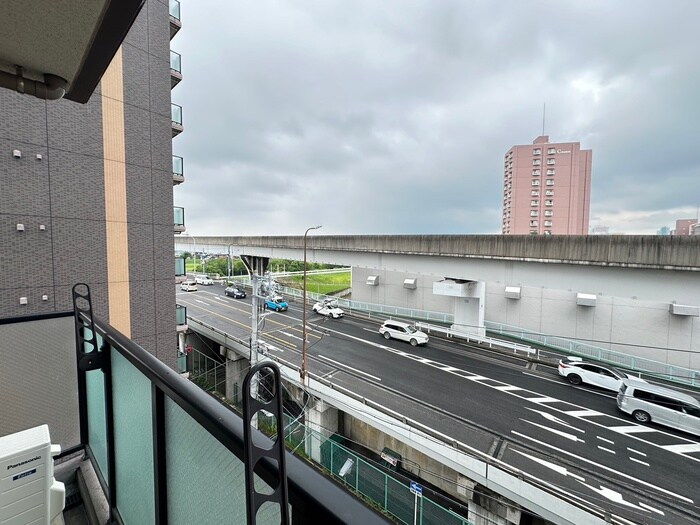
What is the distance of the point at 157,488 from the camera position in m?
1.25

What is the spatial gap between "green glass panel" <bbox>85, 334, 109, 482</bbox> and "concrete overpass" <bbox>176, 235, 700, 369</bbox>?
1124cm

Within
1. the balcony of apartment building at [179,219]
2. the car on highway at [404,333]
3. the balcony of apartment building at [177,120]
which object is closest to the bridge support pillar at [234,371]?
the car on highway at [404,333]

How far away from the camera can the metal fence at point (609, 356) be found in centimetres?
1310

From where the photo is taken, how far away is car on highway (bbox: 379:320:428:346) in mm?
16094

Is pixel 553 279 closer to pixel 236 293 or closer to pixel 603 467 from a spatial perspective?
Answer: pixel 603 467

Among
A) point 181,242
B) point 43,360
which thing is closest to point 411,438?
point 43,360

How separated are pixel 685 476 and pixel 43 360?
12401 mm

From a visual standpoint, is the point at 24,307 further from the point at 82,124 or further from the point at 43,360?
the point at 43,360

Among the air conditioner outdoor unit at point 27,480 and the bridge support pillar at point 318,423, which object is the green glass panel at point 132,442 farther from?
the bridge support pillar at point 318,423

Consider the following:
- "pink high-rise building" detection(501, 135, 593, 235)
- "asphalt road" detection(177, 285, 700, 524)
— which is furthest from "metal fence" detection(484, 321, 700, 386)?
"pink high-rise building" detection(501, 135, 593, 235)

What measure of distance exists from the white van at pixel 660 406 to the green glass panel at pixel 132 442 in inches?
522

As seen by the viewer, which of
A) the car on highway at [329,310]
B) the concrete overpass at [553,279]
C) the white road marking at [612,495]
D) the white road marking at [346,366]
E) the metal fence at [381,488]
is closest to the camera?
the white road marking at [612,495]

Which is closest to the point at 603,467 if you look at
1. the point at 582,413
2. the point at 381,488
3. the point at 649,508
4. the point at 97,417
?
A: the point at 649,508

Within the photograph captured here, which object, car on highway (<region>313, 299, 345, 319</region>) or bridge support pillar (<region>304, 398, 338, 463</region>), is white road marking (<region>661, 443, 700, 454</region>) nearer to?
bridge support pillar (<region>304, 398, 338, 463</region>)
